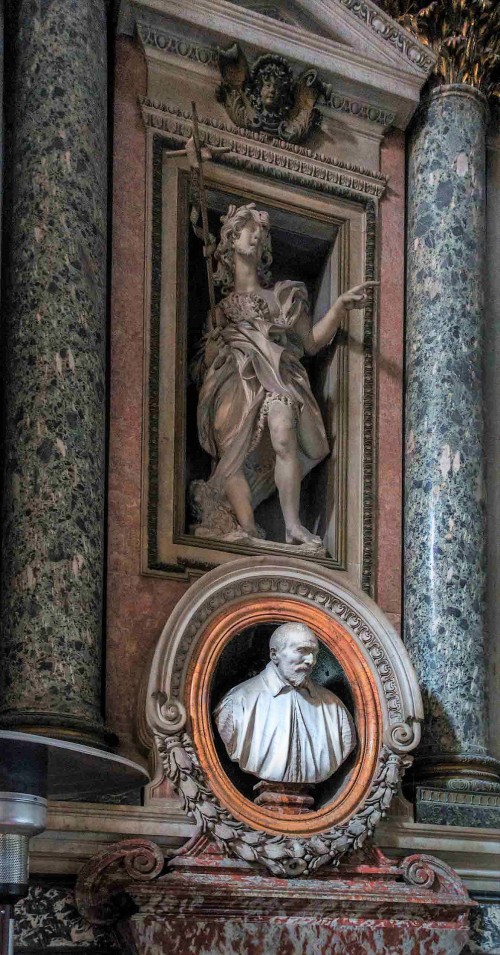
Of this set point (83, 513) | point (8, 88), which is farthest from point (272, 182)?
point (83, 513)

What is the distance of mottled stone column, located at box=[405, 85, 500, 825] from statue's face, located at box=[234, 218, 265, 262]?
1.03m

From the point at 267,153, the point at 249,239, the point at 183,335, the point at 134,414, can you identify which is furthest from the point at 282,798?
the point at 267,153

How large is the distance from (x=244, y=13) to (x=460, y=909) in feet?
16.6

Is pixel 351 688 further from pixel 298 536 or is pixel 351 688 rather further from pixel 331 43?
pixel 331 43

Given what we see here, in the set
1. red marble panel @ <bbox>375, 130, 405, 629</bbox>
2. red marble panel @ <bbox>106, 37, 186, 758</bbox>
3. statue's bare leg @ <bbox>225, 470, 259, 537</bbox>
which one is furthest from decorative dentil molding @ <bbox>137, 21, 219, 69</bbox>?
statue's bare leg @ <bbox>225, 470, 259, 537</bbox>

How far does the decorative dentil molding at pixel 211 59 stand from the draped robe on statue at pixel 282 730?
11.7ft

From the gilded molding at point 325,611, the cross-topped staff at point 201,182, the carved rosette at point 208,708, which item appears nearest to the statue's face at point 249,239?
the cross-topped staff at point 201,182

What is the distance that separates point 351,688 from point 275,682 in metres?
0.49

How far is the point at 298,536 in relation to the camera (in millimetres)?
9367

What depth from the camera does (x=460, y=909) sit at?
8.31m

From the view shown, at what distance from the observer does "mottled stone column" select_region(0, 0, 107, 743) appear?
810 cm

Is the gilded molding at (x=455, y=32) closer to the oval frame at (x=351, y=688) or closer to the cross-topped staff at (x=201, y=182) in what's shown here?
the cross-topped staff at (x=201, y=182)

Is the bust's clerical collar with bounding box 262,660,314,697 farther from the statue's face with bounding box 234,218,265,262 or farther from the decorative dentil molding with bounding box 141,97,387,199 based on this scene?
the decorative dentil molding with bounding box 141,97,387,199

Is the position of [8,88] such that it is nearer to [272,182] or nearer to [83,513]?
[272,182]
